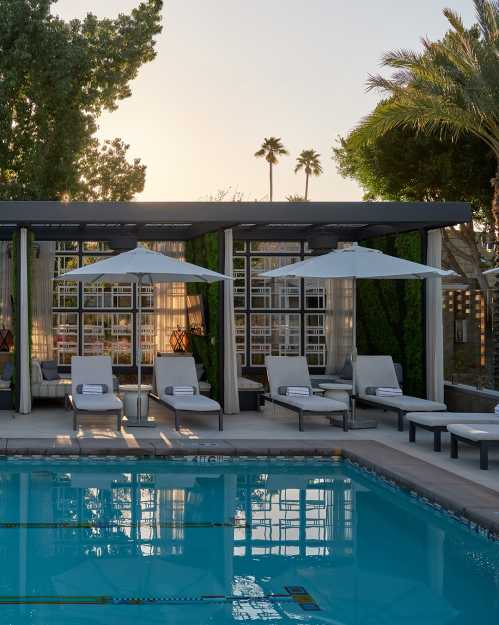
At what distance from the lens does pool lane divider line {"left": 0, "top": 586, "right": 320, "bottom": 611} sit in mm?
6238

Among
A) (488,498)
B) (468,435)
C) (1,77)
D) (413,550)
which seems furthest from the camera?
(1,77)

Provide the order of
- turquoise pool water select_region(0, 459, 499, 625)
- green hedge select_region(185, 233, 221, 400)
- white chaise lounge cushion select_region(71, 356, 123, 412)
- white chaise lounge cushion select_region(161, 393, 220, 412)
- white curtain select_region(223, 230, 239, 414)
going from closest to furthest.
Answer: turquoise pool water select_region(0, 459, 499, 625) → white chaise lounge cushion select_region(161, 393, 220, 412) → white chaise lounge cushion select_region(71, 356, 123, 412) → white curtain select_region(223, 230, 239, 414) → green hedge select_region(185, 233, 221, 400)

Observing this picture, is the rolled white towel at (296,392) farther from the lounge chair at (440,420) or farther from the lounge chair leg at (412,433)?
the lounge chair at (440,420)

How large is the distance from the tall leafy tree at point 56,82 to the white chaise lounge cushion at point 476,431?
1950 cm

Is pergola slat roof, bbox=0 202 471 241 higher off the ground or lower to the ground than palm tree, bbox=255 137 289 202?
lower

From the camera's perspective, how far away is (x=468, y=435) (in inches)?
408

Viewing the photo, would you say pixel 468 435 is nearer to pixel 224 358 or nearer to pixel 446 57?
pixel 224 358

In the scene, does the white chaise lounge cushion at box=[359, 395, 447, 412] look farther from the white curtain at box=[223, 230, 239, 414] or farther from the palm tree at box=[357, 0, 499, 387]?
the palm tree at box=[357, 0, 499, 387]

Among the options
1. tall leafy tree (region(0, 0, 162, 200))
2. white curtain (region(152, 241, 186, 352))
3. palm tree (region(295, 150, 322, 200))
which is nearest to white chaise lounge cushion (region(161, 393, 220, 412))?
white curtain (region(152, 241, 186, 352))

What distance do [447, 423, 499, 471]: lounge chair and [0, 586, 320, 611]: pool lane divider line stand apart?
4264mm

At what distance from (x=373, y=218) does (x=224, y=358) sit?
3.22 m

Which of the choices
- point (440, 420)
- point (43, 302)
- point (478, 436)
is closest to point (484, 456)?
point (478, 436)

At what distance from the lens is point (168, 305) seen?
60.3ft

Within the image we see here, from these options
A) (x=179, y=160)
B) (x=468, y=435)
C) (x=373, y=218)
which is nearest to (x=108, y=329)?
(x=373, y=218)
